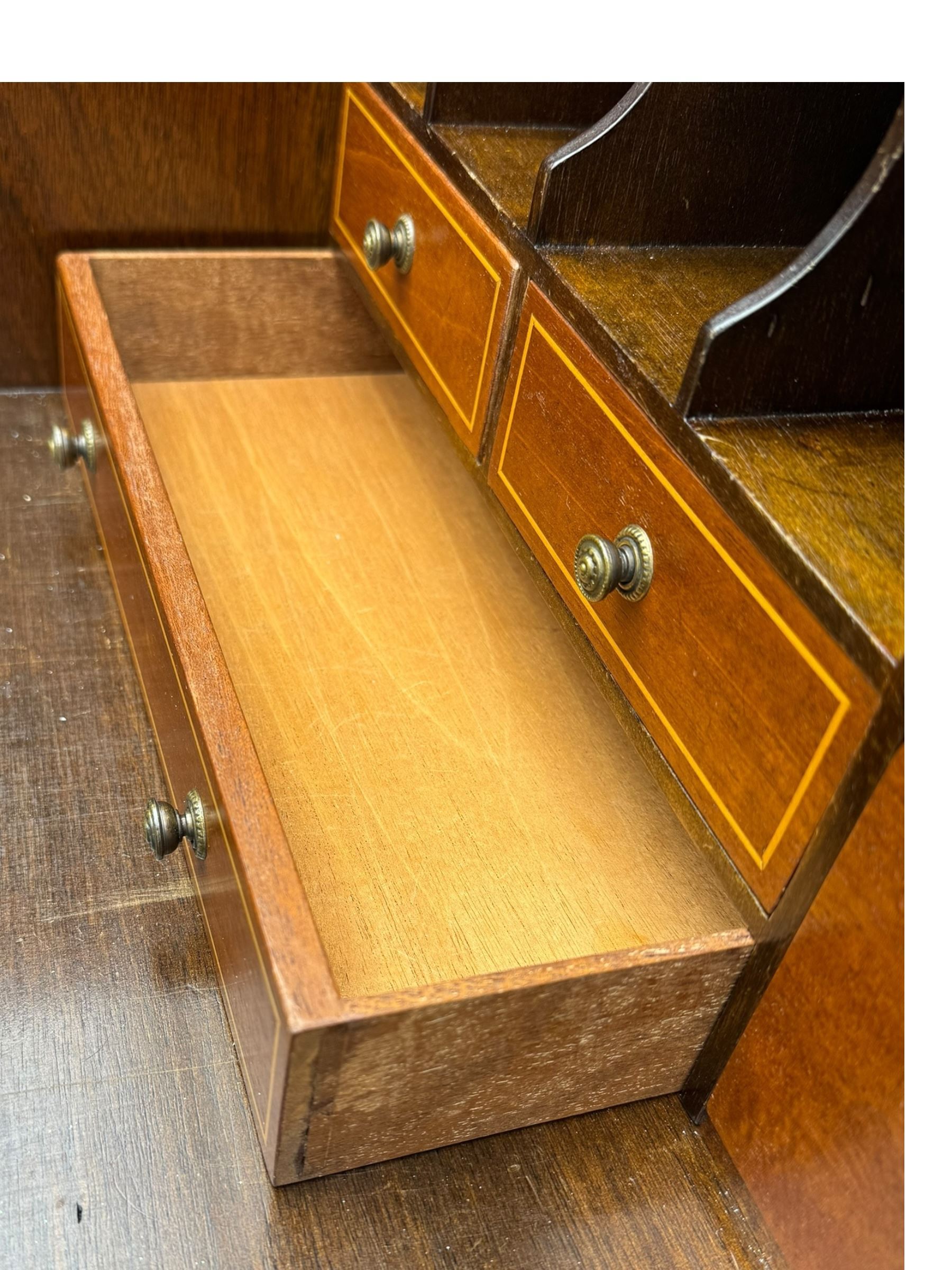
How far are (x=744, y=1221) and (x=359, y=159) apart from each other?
78cm

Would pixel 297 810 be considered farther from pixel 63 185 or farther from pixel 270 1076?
pixel 63 185

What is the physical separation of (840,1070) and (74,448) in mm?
654

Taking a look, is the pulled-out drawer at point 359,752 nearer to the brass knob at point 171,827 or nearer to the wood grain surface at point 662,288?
the brass knob at point 171,827

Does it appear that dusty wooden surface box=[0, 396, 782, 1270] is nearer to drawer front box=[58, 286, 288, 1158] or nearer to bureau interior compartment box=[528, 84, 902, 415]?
drawer front box=[58, 286, 288, 1158]

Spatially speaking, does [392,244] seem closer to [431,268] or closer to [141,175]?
[431,268]

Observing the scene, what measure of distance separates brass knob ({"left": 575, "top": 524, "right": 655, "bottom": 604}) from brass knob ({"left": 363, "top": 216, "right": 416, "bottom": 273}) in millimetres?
340

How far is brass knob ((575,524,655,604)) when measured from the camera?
577 mm

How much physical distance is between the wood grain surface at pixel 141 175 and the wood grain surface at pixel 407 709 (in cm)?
16

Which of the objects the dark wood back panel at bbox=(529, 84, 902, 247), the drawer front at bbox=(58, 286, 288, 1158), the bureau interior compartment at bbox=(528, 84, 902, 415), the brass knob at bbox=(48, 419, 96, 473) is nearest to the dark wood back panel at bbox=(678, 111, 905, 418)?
the bureau interior compartment at bbox=(528, 84, 902, 415)

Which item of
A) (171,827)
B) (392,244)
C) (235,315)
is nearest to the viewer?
(171,827)

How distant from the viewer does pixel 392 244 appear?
2.81 feet

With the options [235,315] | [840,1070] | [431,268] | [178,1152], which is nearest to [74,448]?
[235,315]

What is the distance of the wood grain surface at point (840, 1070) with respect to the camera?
0.46 metres
